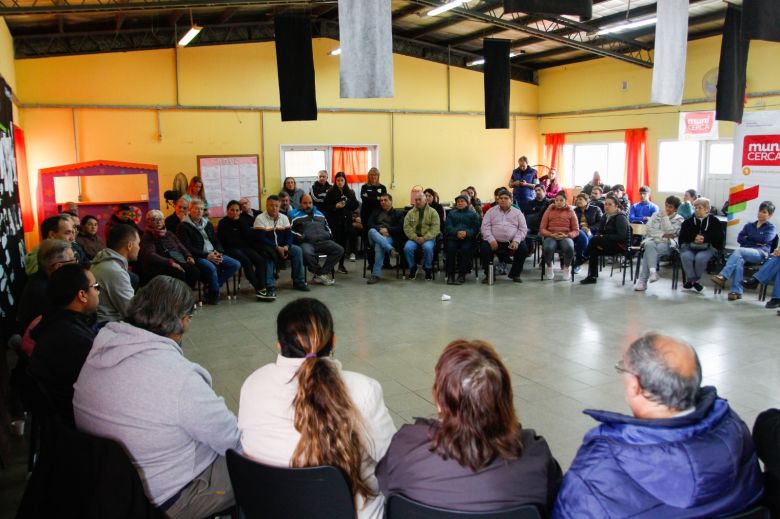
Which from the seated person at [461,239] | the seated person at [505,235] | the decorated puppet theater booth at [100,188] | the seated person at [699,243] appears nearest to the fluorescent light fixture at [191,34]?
the decorated puppet theater booth at [100,188]

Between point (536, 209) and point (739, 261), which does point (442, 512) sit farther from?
point (536, 209)

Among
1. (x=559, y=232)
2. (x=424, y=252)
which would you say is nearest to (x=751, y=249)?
(x=559, y=232)

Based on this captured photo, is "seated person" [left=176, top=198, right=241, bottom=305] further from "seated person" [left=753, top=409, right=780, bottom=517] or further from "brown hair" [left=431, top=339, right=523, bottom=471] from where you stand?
"seated person" [left=753, top=409, right=780, bottom=517]

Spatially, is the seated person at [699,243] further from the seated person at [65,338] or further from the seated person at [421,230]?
the seated person at [65,338]

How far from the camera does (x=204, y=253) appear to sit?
693 cm

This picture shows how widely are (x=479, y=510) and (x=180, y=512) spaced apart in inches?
41.9

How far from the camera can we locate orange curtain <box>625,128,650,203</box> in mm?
11703

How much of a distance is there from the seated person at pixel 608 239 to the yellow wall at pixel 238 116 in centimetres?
516

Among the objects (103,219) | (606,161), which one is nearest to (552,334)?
(103,219)

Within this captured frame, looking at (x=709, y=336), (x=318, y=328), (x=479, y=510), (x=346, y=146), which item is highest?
(x=346, y=146)

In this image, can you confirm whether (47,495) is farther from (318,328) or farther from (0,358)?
(0,358)

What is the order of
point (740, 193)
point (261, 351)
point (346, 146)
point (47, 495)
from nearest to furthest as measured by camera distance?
point (47, 495)
point (261, 351)
point (740, 193)
point (346, 146)

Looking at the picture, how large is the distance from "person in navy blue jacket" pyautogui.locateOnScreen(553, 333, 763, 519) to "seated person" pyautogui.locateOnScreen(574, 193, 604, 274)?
22.6ft

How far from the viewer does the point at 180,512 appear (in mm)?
2031
